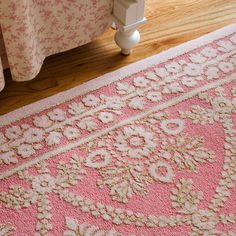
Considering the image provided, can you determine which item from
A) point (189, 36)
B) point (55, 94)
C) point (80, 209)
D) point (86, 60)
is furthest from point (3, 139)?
point (189, 36)

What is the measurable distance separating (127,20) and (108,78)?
219 mm

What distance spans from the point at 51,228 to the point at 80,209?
0.32 ft

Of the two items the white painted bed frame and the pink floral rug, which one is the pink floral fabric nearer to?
the white painted bed frame

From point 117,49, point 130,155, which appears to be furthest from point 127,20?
point 130,155

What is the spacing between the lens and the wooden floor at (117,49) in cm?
168

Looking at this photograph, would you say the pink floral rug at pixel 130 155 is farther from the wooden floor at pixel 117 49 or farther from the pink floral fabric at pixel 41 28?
the pink floral fabric at pixel 41 28

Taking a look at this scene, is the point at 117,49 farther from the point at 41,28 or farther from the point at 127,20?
the point at 41,28

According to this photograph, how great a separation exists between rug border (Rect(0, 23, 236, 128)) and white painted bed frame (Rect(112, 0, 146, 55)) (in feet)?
0.27

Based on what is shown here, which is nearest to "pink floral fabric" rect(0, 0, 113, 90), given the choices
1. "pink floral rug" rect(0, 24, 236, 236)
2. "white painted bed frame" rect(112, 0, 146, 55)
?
"white painted bed frame" rect(112, 0, 146, 55)

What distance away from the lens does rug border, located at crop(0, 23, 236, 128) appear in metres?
1.59

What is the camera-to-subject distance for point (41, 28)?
1.57m

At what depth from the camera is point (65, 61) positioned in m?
1.79

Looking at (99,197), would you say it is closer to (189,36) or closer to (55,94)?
(55,94)

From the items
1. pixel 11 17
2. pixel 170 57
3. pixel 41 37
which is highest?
pixel 11 17
